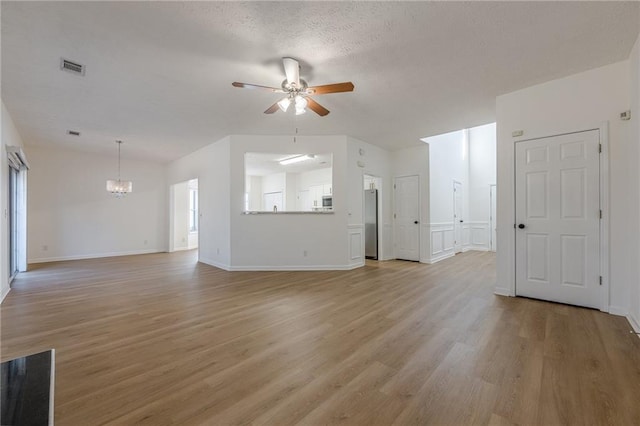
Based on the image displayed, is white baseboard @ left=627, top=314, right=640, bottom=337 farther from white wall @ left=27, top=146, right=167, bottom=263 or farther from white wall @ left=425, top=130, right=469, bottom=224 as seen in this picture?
white wall @ left=27, top=146, right=167, bottom=263

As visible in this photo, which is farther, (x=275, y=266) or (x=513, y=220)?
(x=275, y=266)

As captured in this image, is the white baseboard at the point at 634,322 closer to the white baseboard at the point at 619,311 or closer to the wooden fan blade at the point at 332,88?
the white baseboard at the point at 619,311

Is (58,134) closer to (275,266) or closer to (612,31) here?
(275,266)

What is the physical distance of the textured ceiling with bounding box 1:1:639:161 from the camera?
2102 millimetres

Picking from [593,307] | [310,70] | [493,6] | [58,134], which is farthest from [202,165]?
[593,307]

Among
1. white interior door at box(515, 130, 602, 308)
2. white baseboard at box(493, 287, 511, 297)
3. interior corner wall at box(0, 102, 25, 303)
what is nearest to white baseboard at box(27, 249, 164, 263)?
interior corner wall at box(0, 102, 25, 303)

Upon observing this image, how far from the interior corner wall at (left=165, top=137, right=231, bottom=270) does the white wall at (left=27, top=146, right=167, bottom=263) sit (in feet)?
7.16

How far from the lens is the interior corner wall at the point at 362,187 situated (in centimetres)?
555

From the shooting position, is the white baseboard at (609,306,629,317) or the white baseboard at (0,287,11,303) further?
the white baseboard at (0,287,11,303)

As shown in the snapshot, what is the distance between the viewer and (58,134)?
207 inches

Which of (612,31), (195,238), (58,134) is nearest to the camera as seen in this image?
(612,31)

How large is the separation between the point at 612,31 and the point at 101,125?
677 centimetres

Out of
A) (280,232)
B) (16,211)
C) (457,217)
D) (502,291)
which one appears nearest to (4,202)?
(16,211)

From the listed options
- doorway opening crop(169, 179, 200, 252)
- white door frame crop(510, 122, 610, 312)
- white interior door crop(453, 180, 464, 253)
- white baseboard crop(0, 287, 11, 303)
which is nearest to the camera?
white door frame crop(510, 122, 610, 312)
